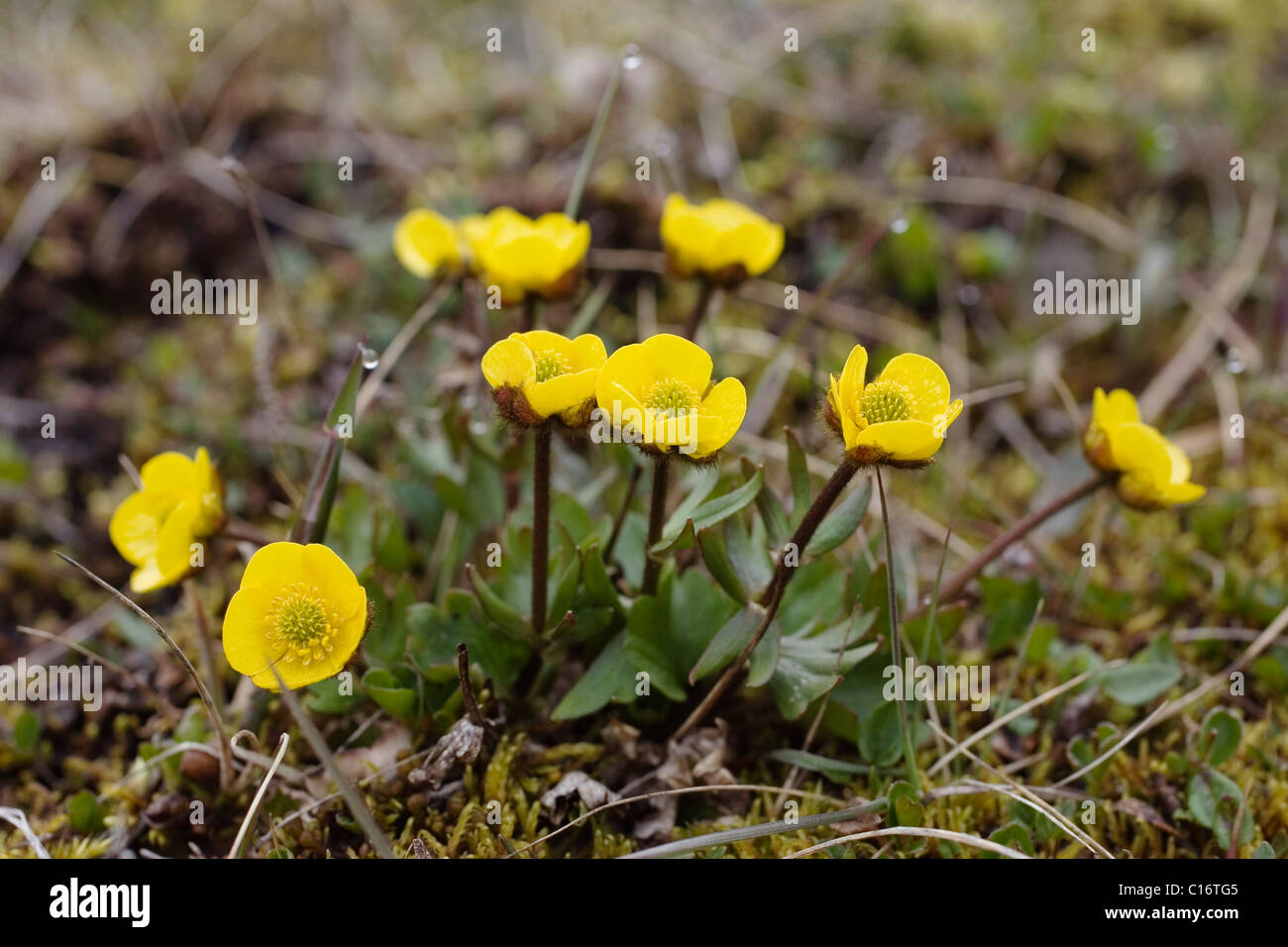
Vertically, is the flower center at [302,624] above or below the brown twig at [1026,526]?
below

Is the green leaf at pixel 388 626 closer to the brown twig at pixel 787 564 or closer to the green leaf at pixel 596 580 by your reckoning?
the green leaf at pixel 596 580

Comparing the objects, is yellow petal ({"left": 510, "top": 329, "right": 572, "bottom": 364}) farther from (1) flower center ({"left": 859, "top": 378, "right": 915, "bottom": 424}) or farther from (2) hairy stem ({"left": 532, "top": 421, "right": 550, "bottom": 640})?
(1) flower center ({"left": 859, "top": 378, "right": 915, "bottom": 424})

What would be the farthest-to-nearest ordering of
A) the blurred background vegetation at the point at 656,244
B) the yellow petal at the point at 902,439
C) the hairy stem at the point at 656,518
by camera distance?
the blurred background vegetation at the point at 656,244 < the hairy stem at the point at 656,518 < the yellow petal at the point at 902,439

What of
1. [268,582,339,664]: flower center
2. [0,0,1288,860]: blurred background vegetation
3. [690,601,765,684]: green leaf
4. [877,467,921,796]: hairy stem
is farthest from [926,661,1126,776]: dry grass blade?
[268,582,339,664]: flower center

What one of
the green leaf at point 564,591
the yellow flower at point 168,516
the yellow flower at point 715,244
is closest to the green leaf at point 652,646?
the green leaf at point 564,591

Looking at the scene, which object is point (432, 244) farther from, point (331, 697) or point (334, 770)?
point (334, 770)
